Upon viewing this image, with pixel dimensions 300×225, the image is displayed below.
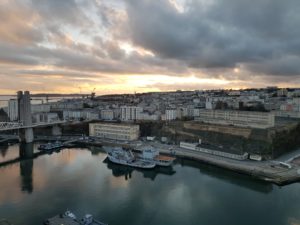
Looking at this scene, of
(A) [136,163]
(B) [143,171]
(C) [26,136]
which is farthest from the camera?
(C) [26,136]

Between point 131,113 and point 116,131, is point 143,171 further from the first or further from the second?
point 131,113

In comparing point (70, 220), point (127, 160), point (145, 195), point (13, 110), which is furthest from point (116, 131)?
point (13, 110)

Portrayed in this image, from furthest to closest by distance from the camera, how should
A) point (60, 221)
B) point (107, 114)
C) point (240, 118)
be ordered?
point (107, 114) < point (240, 118) < point (60, 221)

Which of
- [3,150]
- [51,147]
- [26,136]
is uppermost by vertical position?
[26,136]

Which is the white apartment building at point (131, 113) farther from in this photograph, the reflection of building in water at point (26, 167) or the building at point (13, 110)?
the building at point (13, 110)

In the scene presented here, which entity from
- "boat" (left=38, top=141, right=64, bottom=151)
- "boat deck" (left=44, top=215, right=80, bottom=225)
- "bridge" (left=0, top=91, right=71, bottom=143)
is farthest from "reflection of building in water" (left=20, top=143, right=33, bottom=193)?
"boat deck" (left=44, top=215, right=80, bottom=225)

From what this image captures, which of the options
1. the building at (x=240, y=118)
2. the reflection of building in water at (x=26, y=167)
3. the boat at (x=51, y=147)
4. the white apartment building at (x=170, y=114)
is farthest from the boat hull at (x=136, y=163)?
the white apartment building at (x=170, y=114)

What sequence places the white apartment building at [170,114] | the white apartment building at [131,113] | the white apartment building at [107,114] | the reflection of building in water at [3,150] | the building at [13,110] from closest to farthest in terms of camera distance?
1. the reflection of building in water at [3,150]
2. the white apartment building at [170,114]
3. the white apartment building at [131,113]
4. the white apartment building at [107,114]
5. the building at [13,110]

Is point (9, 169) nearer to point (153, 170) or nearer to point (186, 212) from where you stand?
point (153, 170)
